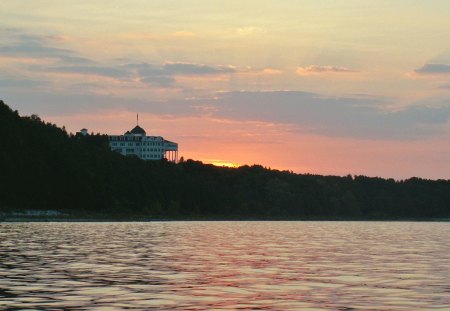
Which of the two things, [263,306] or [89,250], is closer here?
[263,306]

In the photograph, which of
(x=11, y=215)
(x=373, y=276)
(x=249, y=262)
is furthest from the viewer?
(x=11, y=215)

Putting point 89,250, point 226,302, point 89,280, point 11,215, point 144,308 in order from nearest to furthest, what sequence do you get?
point 144,308 → point 226,302 → point 89,280 → point 89,250 → point 11,215

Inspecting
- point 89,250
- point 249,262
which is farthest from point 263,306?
point 89,250

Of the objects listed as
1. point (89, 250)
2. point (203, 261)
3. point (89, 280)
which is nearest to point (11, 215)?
point (89, 250)

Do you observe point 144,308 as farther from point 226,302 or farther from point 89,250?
point 89,250

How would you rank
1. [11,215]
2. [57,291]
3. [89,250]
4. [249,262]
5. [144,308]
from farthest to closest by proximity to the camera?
[11,215], [89,250], [249,262], [57,291], [144,308]

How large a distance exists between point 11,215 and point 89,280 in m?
145

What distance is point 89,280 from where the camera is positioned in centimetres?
4112

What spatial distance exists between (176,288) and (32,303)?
7761 mm

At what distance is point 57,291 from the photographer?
36.4 metres

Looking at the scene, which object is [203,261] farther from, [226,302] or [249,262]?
[226,302]

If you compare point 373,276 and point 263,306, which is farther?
point 373,276

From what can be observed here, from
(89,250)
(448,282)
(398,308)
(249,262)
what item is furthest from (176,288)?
(89,250)

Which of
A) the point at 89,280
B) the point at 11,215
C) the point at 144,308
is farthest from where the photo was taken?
the point at 11,215
